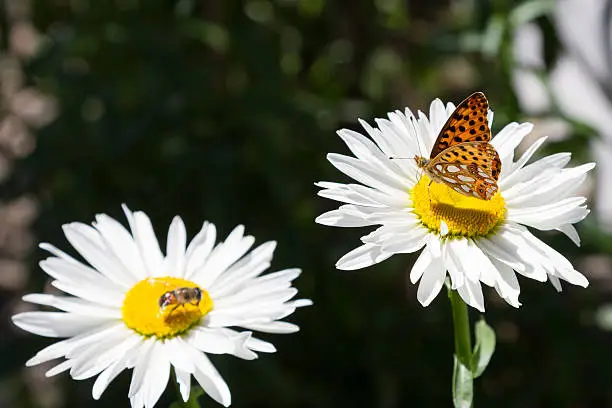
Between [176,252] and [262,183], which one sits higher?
[262,183]

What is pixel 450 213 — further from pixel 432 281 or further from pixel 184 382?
pixel 184 382

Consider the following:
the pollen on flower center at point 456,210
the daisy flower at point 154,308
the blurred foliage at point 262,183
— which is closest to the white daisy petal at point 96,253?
the daisy flower at point 154,308

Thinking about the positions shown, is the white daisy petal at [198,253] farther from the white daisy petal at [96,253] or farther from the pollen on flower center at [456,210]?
the pollen on flower center at [456,210]

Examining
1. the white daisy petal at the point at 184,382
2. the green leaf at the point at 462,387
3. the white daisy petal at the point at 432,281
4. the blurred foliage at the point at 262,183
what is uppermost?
the blurred foliage at the point at 262,183

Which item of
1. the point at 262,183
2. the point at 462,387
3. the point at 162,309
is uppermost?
the point at 262,183

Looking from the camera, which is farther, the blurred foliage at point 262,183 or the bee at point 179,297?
the blurred foliage at point 262,183

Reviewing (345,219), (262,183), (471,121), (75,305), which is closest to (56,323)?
(75,305)

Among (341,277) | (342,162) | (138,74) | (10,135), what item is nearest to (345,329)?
(341,277)

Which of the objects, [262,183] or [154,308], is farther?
[262,183]

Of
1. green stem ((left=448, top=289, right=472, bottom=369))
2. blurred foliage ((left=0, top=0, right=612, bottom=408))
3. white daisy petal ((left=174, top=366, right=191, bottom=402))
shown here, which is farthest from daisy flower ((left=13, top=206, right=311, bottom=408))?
blurred foliage ((left=0, top=0, right=612, bottom=408))
